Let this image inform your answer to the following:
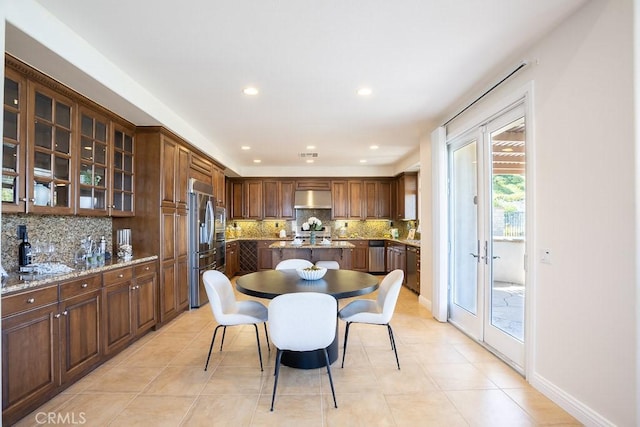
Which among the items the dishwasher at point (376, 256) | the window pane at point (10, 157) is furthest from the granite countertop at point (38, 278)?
the dishwasher at point (376, 256)

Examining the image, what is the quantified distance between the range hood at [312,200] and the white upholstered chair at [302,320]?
5700 millimetres

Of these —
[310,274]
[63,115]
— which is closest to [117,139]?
[63,115]

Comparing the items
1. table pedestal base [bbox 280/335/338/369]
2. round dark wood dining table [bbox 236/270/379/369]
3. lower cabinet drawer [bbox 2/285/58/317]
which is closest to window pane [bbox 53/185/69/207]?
lower cabinet drawer [bbox 2/285/58/317]

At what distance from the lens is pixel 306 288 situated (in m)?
2.70

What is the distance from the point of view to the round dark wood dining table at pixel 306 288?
2602 millimetres

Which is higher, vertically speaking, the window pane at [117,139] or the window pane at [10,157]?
the window pane at [117,139]

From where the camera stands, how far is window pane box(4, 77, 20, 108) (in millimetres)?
2230

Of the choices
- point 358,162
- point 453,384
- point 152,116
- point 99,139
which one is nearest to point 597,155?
point 453,384

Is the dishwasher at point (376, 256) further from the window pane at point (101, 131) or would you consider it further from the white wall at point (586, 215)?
the window pane at point (101, 131)

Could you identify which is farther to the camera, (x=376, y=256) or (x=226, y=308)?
(x=376, y=256)

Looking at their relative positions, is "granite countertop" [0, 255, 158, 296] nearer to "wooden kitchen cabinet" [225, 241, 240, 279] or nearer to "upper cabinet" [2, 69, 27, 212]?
"upper cabinet" [2, 69, 27, 212]

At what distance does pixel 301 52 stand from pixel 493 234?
239cm

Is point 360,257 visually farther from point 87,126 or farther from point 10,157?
point 10,157

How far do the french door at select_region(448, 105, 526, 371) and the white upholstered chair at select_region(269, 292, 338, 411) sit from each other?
1719mm
